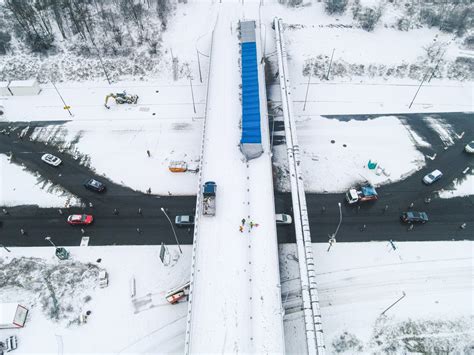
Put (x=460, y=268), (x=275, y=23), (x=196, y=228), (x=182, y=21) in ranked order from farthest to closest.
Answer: (x=182, y=21) < (x=275, y=23) < (x=460, y=268) < (x=196, y=228)

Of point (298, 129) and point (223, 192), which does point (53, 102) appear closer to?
point (223, 192)

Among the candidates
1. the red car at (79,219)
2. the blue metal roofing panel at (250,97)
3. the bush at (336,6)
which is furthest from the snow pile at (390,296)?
the bush at (336,6)

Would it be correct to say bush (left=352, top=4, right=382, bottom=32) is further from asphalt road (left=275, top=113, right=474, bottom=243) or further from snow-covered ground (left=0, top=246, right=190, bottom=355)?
snow-covered ground (left=0, top=246, right=190, bottom=355)

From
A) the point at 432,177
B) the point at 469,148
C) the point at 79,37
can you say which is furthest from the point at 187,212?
the point at 79,37

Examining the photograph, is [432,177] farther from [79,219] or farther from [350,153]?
[79,219]

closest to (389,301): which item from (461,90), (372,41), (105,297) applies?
(105,297)

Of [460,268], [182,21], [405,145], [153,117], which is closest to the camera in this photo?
[460,268]

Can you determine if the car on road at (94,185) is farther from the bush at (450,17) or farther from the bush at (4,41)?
the bush at (450,17)
